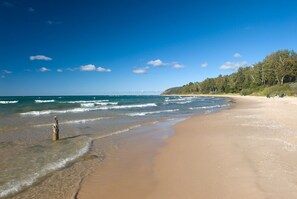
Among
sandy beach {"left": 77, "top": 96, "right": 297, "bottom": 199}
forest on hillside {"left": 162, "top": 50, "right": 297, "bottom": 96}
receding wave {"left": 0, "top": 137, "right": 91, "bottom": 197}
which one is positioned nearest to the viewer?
sandy beach {"left": 77, "top": 96, "right": 297, "bottom": 199}

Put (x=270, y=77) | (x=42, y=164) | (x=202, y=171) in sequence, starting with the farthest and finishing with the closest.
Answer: (x=270, y=77) < (x=42, y=164) < (x=202, y=171)

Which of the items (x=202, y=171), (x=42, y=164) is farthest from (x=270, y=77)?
(x=42, y=164)

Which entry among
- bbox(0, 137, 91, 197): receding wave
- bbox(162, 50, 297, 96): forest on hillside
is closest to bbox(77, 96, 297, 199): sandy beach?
bbox(0, 137, 91, 197): receding wave

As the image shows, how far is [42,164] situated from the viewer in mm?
8523

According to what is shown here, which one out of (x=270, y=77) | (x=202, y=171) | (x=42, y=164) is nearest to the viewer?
(x=202, y=171)

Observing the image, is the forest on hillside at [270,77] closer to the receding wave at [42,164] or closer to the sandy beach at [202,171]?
the sandy beach at [202,171]

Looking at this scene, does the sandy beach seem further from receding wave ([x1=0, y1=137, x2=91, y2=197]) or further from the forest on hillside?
the forest on hillside

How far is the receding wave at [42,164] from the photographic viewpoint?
21.5 ft

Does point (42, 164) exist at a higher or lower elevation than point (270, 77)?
lower

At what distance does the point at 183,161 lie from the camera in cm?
860

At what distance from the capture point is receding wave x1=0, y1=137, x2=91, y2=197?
A: 6566 millimetres

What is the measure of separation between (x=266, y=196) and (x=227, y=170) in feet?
6.20

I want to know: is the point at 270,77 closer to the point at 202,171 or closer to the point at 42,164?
the point at 202,171

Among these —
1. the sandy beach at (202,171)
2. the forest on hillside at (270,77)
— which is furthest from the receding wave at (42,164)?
the forest on hillside at (270,77)
